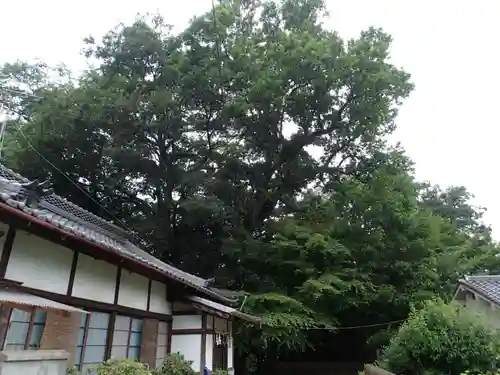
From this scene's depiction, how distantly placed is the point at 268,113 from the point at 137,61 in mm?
5979

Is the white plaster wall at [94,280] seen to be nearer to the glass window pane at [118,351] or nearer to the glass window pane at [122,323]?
the glass window pane at [122,323]

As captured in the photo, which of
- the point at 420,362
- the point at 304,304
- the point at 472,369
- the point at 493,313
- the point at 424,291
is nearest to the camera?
the point at 472,369

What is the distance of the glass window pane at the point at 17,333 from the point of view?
5.60 metres

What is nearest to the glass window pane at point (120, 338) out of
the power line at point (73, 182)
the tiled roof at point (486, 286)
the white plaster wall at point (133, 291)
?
the white plaster wall at point (133, 291)

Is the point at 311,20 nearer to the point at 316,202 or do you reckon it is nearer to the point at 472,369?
the point at 316,202

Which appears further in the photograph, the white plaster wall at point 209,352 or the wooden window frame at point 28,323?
the white plaster wall at point 209,352

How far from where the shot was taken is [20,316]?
5836 mm

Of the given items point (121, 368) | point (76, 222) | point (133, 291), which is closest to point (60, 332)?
point (121, 368)

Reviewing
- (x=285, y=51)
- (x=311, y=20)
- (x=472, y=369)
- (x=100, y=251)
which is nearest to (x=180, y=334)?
(x=100, y=251)

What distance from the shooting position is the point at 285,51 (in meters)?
16.0

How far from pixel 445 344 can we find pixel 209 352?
17.8 feet

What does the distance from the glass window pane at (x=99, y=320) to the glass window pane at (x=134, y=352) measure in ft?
3.30

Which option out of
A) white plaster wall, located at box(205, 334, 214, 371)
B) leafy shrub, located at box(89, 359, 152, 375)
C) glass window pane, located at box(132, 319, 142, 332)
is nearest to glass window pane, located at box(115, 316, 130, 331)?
glass window pane, located at box(132, 319, 142, 332)

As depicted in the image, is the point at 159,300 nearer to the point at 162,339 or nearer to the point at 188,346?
the point at 162,339
